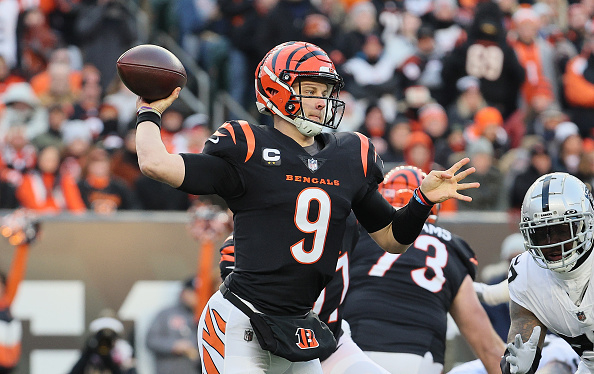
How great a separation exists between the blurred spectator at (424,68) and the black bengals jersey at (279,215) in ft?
24.9

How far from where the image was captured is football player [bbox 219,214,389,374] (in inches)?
195

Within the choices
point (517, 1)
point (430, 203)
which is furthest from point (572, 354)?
point (517, 1)

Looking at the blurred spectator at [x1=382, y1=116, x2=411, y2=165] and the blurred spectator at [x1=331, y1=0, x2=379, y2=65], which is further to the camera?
the blurred spectator at [x1=331, y1=0, x2=379, y2=65]

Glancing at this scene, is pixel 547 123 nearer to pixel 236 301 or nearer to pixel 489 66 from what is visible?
pixel 489 66

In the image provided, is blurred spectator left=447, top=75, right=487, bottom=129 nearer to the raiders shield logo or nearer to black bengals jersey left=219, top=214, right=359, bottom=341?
black bengals jersey left=219, top=214, right=359, bottom=341

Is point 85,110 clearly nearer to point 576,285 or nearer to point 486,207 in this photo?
point 486,207

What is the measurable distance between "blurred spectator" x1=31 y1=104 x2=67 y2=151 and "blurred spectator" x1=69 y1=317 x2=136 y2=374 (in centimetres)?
223

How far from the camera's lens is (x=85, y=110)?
34.8 ft

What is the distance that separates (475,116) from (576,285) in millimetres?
6694

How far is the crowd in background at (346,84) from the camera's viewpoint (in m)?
9.60

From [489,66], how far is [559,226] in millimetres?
7324

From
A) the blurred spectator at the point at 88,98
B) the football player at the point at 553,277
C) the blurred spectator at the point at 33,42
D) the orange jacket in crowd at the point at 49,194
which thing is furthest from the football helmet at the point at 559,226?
the blurred spectator at the point at 33,42

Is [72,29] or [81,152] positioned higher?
[72,29]

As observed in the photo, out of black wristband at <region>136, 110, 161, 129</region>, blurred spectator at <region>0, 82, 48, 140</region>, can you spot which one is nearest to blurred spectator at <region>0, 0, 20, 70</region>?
blurred spectator at <region>0, 82, 48, 140</region>
